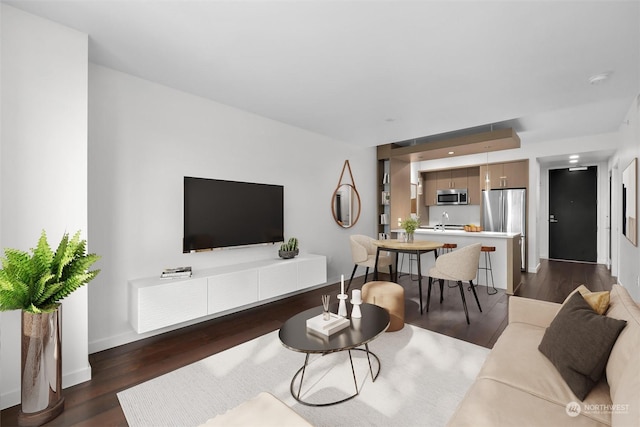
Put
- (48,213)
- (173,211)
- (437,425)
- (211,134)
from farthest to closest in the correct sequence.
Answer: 1. (211,134)
2. (173,211)
3. (48,213)
4. (437,425)

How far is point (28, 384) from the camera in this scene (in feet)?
5.98

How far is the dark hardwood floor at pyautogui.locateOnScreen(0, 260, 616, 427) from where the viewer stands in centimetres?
198

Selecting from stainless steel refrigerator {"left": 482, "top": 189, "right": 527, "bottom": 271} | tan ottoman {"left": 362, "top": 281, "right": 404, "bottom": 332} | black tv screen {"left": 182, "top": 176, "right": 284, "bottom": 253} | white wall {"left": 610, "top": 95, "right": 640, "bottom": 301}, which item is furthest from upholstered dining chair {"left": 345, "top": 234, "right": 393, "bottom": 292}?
stainless steel refrigerator {"left": 482, "top": 189, "right": 527, "bottom": 271}

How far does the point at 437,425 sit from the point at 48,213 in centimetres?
284

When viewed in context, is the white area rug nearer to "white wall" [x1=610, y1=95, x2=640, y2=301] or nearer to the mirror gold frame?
"white wall" [x1=610, y1=95, x2=640, y2=301]

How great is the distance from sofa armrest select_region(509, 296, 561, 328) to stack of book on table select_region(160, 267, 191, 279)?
9.46 feet

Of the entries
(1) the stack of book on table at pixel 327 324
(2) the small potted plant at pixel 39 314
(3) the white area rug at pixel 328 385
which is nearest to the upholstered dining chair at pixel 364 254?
(3) the white area rug at pixel 328 385

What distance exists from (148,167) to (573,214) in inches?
349

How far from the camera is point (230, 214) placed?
3619mm

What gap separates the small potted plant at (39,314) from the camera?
1.77 meters

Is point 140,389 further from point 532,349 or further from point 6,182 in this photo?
point 532,349

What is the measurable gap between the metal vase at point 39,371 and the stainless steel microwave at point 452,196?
7344 millimetres

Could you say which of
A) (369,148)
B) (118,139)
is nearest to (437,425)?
(118,139)

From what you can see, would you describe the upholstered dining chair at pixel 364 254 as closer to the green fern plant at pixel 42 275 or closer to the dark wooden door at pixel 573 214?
the green fern plant at pixel 42 275
